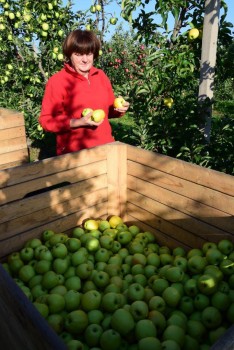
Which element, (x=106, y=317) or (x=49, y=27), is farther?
(x=49, y=27)

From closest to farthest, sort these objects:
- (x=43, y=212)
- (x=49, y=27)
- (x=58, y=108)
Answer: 1. (x=43, y=212)
2. (x=58, y=108)
3. (x=49, y=27)

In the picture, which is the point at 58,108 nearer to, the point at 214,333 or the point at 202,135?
the point at 202,135

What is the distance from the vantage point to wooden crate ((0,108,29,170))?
4.40m

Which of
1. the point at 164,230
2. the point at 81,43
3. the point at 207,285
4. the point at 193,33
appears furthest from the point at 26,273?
the point at 193,33

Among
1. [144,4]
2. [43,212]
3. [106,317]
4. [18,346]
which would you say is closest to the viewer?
[18,346]

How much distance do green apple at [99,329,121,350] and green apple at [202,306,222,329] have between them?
1.75 feet

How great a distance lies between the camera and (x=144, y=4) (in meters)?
3.38

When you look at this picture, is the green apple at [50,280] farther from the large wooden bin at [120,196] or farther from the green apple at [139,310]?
the green apple at [139,310]

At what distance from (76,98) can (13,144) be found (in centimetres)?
180

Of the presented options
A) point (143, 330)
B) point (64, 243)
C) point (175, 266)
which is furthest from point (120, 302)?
point (64, 243)

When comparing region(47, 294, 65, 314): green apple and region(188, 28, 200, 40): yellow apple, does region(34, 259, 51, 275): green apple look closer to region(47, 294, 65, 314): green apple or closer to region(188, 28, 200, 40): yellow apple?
region(47, 294, 65, 314): green apple

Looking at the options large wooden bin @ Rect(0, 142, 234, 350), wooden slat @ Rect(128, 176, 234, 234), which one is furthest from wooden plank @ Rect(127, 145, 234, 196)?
wooden slat @ Rect(128, 176, 234, 234)

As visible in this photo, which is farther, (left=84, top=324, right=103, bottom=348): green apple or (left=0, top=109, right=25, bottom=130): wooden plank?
(left=0, top=109, right=25, bottom=130): wooden plank

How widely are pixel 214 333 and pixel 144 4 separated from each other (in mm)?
3061
